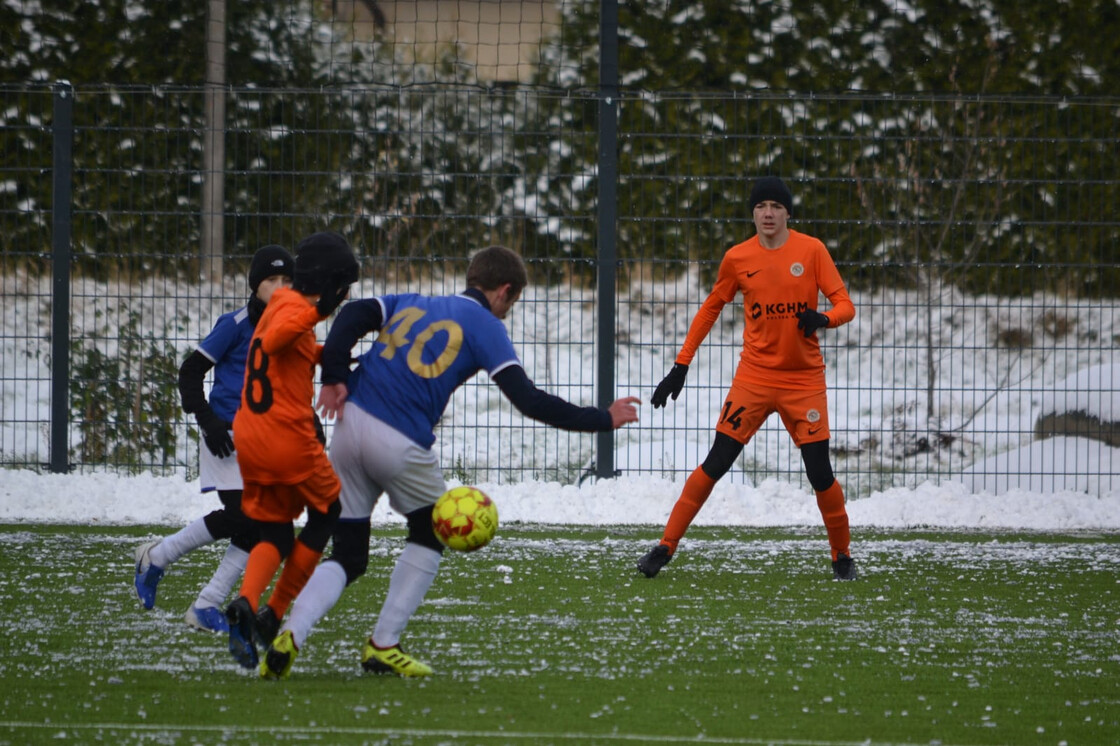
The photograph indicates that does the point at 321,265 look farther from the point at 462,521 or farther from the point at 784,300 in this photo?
the point at 784,300

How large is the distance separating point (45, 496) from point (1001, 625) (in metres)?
6.27

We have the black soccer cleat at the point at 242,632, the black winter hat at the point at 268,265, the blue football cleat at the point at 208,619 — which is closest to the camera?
the black soccer cleat at the point at 242,632

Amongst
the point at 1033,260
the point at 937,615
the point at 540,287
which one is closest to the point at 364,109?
the point at 540,287

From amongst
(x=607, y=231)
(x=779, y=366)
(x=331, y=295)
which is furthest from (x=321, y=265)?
(x=607, y=231)

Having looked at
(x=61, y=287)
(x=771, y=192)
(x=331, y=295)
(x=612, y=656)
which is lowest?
(x=612, y=656)

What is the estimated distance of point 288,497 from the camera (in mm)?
4656

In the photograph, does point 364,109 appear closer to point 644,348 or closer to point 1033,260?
point 644,348

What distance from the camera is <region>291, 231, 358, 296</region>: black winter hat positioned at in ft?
15.0

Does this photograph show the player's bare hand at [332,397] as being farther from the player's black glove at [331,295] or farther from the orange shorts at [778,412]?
the orange shorts at [778,412]

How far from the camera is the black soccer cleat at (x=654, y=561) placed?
684cm

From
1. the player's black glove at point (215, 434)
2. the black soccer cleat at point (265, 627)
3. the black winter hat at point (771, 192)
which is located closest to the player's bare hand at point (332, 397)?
the black soccer cleat at point (265, 627)

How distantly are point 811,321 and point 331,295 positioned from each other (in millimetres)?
2977

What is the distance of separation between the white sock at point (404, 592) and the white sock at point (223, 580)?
103cm

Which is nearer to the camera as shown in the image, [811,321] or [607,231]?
[811,321]
